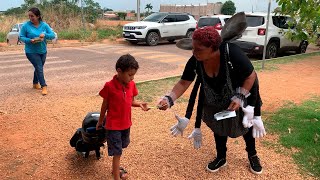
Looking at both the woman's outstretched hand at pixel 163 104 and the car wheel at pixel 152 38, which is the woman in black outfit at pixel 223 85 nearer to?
the woman's outstretched hand at pixel 163 104

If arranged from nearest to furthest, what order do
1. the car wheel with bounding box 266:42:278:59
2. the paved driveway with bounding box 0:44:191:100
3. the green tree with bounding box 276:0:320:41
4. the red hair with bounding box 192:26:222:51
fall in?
the red hair with bounding box 192:26:222:51 < the green tree with bounding box 276:0:320:41 < the paved driveway with bounding box 0:44:191:100 < the car wheel with bounding box 266:42:278:59

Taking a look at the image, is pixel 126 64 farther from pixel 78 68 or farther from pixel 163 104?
pixel 78 68

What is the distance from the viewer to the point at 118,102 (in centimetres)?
284

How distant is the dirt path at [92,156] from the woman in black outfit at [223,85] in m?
0.43

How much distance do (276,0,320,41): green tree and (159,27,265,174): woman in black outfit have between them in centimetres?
173

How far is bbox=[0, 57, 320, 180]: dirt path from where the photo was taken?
333cm

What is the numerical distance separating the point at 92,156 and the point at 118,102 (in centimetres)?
105

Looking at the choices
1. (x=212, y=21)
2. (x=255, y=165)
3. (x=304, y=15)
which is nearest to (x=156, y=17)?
(x=212, y=21)

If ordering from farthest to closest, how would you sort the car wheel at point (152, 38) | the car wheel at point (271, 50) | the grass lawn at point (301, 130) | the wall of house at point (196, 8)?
1. the wall of house at point (196, 8)
2. the car wheel at point (152, 38)
3. the car wheel at point (271, 50)
4. the grass lawn at point (301, 130)

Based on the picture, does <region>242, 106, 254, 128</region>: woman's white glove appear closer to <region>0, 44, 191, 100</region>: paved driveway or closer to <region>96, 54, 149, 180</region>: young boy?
<region>96, 54, 149, 180</region>: young boy

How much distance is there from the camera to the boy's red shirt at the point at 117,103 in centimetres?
282

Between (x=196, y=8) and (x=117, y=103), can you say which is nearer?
(x=117, y=103)

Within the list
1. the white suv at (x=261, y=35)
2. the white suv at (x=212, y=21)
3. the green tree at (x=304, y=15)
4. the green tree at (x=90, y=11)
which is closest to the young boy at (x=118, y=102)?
the green tree at (x=304, y=15)

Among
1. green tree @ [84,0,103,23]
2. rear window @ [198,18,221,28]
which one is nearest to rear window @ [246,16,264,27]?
rear window @ [198,18,221,28]
